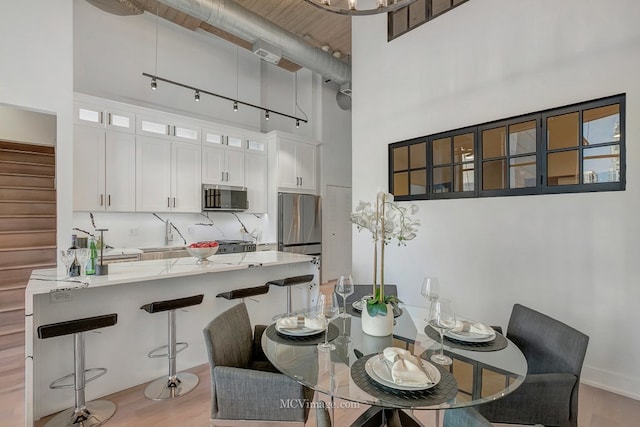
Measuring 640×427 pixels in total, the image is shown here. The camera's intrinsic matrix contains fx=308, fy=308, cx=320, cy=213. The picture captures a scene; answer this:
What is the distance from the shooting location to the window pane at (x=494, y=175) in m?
3.09

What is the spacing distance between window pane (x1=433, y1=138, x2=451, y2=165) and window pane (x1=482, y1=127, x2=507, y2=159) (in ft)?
1.24

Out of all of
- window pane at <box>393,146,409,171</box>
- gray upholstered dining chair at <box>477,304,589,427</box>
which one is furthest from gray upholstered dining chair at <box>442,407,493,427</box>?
window pane at <box>393,146,409,171</box>

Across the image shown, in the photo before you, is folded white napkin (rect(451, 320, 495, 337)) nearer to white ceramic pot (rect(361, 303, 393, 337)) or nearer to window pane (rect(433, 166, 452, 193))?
white ceramic pot (rect(361, 303, 393, 337))

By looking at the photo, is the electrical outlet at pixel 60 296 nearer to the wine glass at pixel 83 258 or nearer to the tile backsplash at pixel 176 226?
the wine glass at pixel 83 258

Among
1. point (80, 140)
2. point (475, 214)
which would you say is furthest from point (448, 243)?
point (80, 140)

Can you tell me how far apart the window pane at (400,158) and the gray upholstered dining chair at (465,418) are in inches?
122

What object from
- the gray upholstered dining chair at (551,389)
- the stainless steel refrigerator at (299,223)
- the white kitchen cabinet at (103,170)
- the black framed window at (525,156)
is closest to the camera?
the gray upholstered dining chair at (551,389)

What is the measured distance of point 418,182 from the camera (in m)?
3.81

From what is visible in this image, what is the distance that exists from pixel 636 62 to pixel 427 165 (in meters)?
1.85

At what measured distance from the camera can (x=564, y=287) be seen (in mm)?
2670

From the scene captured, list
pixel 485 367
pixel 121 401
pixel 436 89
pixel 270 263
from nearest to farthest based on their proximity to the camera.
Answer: pixel 485 367, pixel 121 401, pixel 270 263, pixel 436 89

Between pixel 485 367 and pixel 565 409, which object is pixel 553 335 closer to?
pixel 565 409

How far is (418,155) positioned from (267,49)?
96.8 inches

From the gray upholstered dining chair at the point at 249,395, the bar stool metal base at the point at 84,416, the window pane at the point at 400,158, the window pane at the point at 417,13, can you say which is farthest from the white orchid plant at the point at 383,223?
the window pane at the point at 417,13
